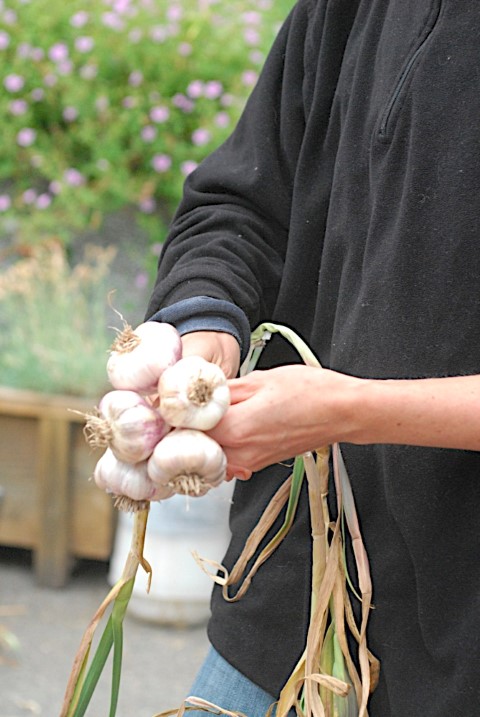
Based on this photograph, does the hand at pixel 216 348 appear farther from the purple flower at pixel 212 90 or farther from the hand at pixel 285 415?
the purple flower at pixel 212 90

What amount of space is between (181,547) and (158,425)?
98.7 inches

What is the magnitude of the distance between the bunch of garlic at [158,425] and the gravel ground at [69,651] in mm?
2235

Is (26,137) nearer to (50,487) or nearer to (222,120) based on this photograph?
(222,120)

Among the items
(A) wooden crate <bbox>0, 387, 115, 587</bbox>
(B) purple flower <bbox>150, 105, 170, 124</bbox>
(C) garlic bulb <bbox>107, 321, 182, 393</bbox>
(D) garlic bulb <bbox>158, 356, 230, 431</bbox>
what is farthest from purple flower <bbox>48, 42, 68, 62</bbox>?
(D) garlic bulb <bbox>158, 356, 230, 431</bbox>

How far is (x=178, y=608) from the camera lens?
3.54 m

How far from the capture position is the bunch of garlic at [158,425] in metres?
0.97

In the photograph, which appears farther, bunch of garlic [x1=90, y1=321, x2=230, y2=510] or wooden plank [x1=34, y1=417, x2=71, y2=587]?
wooden plank [x1=34, y1=417, x2=71, y2=587]

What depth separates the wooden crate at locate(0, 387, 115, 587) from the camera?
3711 mm

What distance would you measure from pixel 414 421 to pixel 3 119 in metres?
3.77

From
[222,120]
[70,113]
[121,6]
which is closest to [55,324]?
[70,113]

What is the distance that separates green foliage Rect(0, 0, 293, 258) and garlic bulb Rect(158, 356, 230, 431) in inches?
125

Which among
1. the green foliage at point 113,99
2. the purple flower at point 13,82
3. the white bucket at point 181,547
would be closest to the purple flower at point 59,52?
the green foliage at point 113,99

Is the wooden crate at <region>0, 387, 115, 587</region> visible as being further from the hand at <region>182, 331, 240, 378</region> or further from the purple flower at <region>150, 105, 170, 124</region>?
the hand at <region>182, 331, 240, 378</region>

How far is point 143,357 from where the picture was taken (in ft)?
3.38
